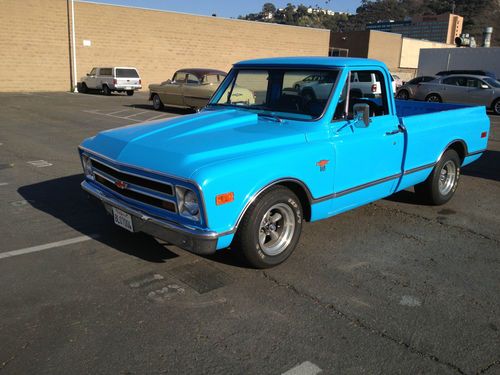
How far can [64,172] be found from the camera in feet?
25.1

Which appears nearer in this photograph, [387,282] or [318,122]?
[387,282]

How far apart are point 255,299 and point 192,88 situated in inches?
547

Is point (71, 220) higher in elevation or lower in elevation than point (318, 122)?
lower

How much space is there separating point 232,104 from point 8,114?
44.4 ft

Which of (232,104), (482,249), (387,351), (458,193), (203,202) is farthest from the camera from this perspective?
(458,193)

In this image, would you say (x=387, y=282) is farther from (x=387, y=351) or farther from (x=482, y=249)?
(x=482, y=249)

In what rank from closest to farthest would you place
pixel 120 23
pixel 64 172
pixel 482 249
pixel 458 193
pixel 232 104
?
pixel 482 249, pixel 232 104, pixel 458 193, pixel 64 172, pixel 120 23

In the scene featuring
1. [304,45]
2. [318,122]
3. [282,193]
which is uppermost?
[304,45]

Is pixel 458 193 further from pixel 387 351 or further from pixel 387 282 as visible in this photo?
pixel 387 351

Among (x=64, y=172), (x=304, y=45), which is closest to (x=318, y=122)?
(x=64, y=172)

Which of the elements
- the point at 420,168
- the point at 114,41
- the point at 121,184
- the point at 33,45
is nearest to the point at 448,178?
the point at 420,168

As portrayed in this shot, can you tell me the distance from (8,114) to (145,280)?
14485mm

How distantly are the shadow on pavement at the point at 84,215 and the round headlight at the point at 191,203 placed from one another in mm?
978

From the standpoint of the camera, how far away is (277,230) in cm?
418
